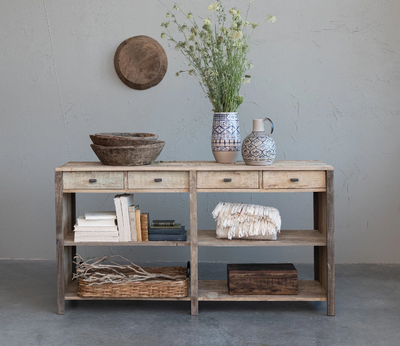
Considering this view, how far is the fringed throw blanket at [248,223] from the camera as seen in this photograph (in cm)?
300

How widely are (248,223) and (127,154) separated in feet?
2.85

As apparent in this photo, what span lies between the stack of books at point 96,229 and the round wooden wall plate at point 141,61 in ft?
4.87

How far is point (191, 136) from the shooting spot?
4188 mm

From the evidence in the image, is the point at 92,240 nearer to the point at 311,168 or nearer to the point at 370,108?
the point at 311,168

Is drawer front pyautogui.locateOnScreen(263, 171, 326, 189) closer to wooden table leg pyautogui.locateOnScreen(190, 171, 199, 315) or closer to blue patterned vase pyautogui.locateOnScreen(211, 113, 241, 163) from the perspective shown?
blue patterned vase pyautogui.locateOnScreen(211, 113, 241, 163)

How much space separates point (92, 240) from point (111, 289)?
13.2 inches

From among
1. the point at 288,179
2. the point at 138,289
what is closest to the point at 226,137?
the point at 288,179

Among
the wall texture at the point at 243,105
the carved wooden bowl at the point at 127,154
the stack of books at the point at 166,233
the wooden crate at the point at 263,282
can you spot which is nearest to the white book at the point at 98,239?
the stack of books at the point at 166,233

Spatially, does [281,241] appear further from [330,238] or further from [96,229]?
[96,229]

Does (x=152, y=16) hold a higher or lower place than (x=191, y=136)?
higher

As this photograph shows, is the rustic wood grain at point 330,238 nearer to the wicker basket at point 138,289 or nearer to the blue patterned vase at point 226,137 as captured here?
the blue patterned vase at point 226,137

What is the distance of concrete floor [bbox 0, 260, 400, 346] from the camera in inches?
105

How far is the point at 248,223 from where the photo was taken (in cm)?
302

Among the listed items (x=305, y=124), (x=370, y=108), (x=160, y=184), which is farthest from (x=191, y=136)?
(x=370, y=108)
